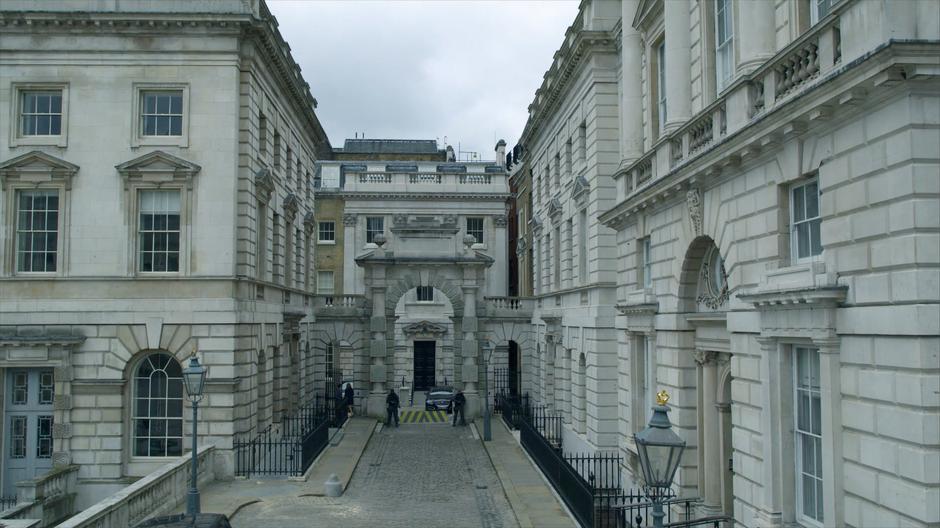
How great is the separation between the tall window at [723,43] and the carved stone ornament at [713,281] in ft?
9.38

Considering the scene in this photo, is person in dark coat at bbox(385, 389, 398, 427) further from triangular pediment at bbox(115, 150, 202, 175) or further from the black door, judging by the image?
triangular pediment at bbox(115, 150, 202, 175)

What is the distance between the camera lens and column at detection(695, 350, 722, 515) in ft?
48.5

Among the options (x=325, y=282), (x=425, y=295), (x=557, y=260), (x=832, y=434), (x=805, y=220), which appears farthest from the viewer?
(x=325, y=282)

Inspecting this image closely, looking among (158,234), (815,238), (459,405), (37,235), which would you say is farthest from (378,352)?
(815,238)

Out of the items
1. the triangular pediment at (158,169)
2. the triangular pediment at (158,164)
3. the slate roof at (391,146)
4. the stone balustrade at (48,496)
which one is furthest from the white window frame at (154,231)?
the slate roof at (391,146)

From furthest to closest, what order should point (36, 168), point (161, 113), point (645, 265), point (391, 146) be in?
point (391, 146), point (161, 113), point (36, 168), point (645, 265)

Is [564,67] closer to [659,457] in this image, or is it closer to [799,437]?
[799,437]

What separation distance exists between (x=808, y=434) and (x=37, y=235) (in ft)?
68.1

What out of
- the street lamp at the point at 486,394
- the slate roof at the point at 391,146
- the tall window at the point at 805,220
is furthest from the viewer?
the slate roof at the point at 391,146

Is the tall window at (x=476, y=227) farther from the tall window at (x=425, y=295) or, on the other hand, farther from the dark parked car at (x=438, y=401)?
the dark parked car at (x=438, y=401)

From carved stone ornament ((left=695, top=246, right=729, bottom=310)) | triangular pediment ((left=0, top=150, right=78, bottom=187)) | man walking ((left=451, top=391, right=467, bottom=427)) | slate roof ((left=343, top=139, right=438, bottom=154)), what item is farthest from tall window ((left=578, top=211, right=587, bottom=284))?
slate roof ((left=343, top=139, right=438, bottom=154))

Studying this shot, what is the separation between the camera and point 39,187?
77.2ft

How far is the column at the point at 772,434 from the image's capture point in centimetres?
1116

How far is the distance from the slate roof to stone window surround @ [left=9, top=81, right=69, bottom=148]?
149ft
